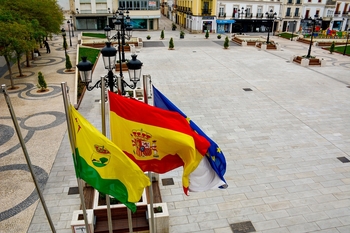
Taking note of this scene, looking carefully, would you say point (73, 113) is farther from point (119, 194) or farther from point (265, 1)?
point (265, 1)

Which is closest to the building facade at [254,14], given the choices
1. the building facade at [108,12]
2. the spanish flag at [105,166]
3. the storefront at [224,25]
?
the storefront at [224,25]

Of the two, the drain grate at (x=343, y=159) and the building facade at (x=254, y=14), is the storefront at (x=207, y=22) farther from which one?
the drain grate at (x=343, y=159)

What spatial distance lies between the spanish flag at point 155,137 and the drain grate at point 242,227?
3370 millimetres

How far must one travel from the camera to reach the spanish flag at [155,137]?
548 cm

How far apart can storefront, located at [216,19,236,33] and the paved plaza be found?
88.6ft

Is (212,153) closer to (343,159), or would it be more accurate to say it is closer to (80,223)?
(80,223)

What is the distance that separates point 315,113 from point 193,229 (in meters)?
10.9

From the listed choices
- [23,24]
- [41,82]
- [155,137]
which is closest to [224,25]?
[23,24]

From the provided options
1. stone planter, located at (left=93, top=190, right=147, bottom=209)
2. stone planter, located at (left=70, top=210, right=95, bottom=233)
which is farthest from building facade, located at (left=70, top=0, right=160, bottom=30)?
stone planter, located at (left=70, top=210, right=95, bottom=233)

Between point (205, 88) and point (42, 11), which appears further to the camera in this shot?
point (42, 11)

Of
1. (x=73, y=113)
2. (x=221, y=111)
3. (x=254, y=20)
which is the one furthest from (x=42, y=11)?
(x=254, y=20)

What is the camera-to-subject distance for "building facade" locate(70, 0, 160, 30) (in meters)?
47.5

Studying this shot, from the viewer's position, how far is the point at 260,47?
113 ft

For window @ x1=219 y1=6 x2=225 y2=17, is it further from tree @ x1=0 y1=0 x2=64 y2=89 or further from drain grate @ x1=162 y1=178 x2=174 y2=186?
drain grate @ x1=162 y1=178 x2=174 y2=186
